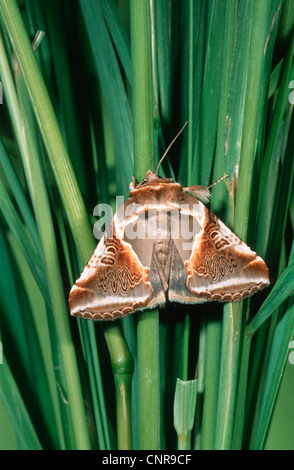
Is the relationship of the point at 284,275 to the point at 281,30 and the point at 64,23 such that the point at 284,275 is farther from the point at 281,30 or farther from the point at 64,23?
the point at 64,23

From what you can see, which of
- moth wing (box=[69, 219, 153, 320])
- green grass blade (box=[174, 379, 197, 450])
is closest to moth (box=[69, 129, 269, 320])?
moth wing (box=[69, 219, 153, 320])

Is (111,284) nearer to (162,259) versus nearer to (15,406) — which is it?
(162,259)

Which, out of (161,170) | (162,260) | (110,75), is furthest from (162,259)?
(110,75)

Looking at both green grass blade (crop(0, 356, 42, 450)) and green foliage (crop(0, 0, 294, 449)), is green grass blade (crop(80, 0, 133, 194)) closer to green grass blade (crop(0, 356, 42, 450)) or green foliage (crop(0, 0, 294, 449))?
green foliage (crop(0, 0, 294, 449))

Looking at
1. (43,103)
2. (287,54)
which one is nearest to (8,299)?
(43,103)

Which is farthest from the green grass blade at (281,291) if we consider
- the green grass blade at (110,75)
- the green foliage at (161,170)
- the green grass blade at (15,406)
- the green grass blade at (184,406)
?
the green grass blade at (15,406)

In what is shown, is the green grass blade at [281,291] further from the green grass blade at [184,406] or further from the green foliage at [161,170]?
the green grass blade at [184,406]
